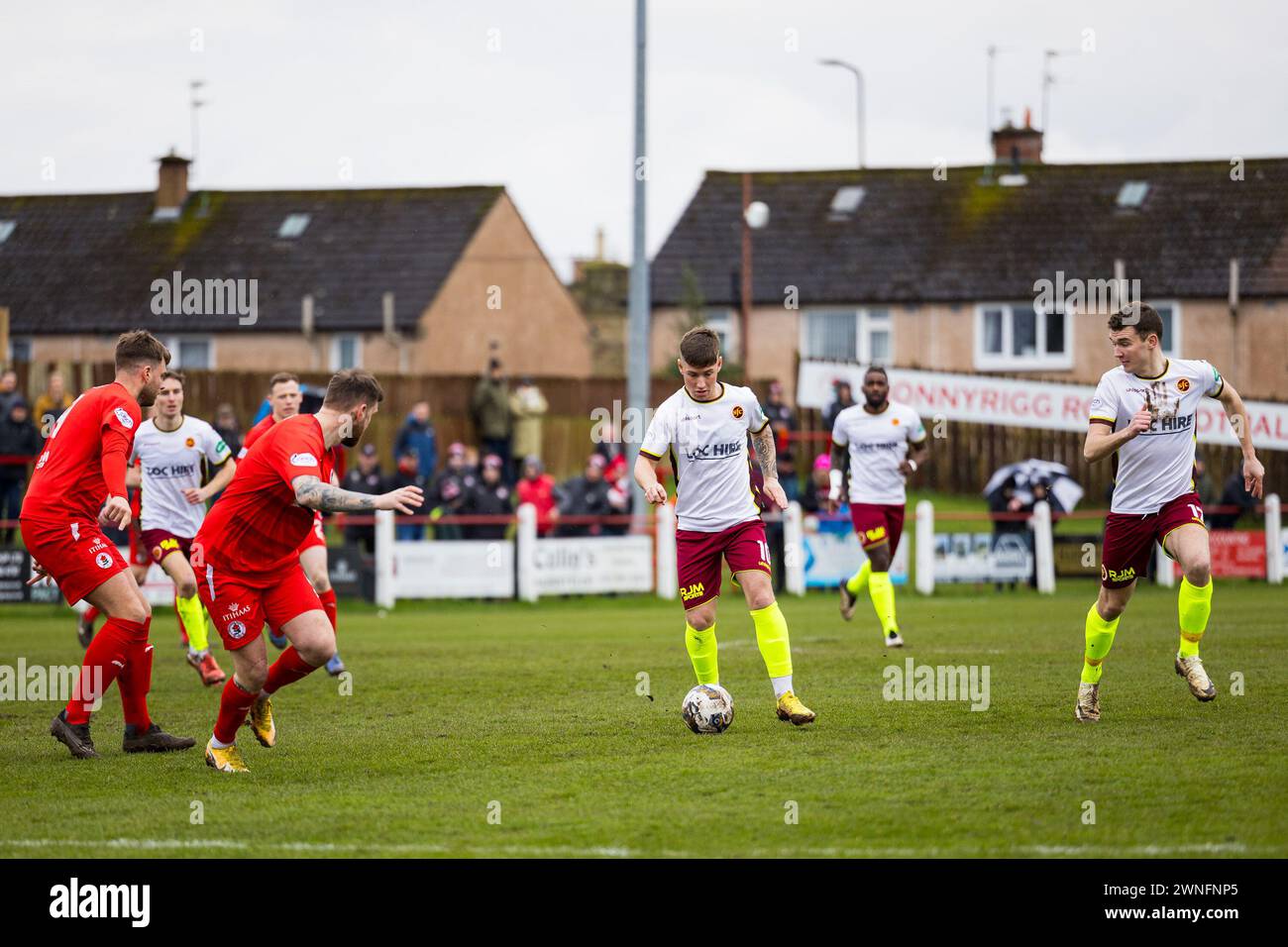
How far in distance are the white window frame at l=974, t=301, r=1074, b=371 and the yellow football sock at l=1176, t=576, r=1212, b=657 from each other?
3230 centimetres

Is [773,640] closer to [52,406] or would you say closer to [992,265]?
[52,406]

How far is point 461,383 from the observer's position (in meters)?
37.5

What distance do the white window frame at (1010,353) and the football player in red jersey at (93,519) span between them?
34.7 meters

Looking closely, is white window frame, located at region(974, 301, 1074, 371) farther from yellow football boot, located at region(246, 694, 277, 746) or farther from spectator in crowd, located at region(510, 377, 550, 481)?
yellow football boot, located at region(246, 694, 277, 746)

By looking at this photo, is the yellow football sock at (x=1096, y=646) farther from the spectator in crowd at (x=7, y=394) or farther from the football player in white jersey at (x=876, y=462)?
the spectator in crowd at (x=7, y=394)

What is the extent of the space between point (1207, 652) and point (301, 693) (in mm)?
7168

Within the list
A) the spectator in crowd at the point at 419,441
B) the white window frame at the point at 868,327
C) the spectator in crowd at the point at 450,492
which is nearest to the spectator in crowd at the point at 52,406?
the spectator in crowd at the point at 419,441

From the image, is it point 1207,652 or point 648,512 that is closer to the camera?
point 1207,652

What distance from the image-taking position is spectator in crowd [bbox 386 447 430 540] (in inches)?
969

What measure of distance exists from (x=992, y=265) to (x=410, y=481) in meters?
22.5

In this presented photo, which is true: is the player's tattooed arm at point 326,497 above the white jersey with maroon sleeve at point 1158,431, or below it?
below

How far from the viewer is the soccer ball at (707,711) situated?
32.6 ft

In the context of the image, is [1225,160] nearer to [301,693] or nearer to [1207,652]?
[1207,652]
